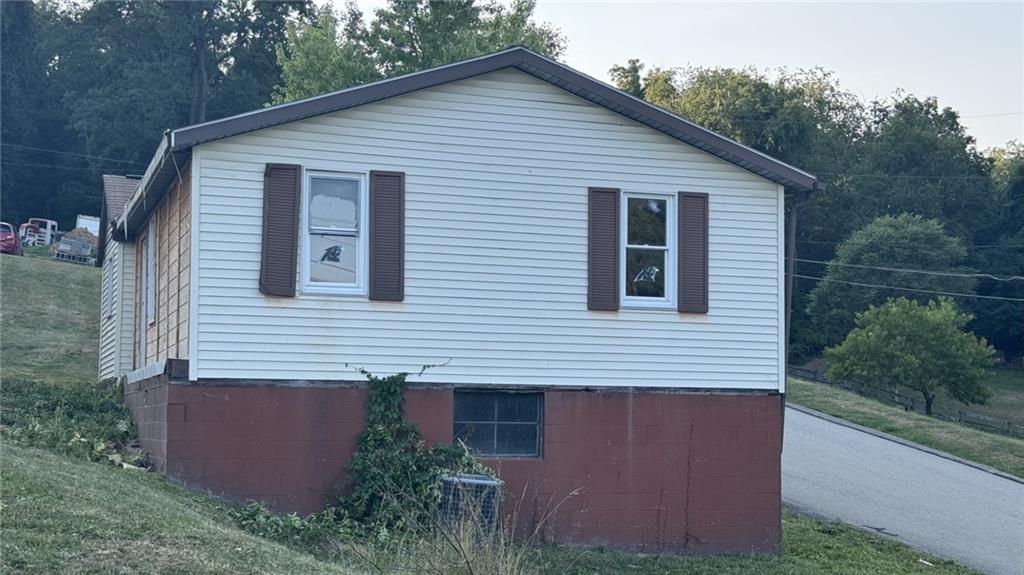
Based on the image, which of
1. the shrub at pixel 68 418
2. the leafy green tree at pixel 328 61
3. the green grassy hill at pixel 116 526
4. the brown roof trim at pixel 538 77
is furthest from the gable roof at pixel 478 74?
the leafy green tree at pixel 328 61

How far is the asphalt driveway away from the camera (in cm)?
1733

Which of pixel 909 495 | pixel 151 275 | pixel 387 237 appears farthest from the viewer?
pixel 909 495

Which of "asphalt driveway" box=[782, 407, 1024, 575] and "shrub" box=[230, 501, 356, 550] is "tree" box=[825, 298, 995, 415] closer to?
"asphalt driveway" box=[782, 407, 1024, 575]

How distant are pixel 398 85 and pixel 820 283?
47.1 metres

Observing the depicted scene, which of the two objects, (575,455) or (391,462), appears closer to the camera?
(391,462)

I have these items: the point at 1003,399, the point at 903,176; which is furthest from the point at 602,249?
the point at 903,176

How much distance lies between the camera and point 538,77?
15039mm

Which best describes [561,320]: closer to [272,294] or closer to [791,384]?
[272,294]

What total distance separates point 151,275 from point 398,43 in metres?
20.1

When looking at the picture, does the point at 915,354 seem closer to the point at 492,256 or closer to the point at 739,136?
the point at 739,136

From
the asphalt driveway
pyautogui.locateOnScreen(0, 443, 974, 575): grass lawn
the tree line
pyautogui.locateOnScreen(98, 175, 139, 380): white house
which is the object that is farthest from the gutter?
the tree line

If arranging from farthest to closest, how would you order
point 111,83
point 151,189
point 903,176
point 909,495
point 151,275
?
point 903,176 < point 111,83 < point 909,495 < point 151,275 < point 151,189

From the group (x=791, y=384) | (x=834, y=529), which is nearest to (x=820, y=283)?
(x=791, y=384)

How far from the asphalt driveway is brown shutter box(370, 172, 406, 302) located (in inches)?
323
